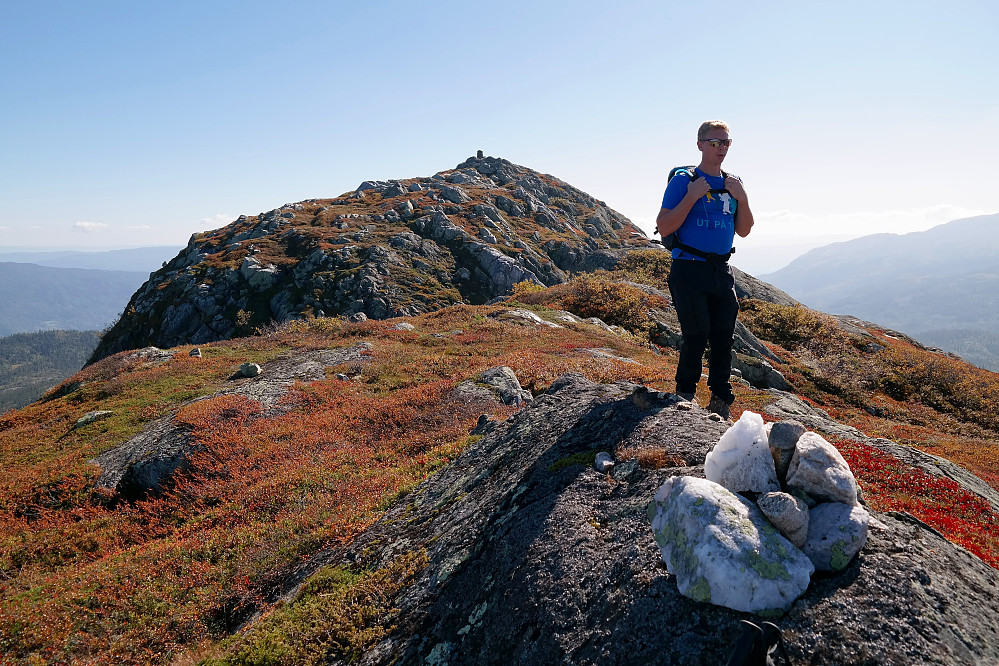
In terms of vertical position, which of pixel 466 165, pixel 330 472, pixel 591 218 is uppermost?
pixel 466 165

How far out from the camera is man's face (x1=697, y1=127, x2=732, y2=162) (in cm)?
678

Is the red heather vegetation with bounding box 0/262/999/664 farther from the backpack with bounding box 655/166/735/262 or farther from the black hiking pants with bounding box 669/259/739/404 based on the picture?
the backpack with bounding box 655/166/735/262

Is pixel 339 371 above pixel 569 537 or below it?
below

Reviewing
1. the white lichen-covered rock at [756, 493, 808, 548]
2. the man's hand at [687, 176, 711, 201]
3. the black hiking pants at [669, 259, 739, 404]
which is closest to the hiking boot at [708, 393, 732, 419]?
the black hiking pants at [669, 259, 739, 404]

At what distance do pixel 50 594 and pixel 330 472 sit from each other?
5535mm

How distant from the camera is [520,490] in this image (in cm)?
645

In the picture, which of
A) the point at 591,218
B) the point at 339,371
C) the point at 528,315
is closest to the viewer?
the point at 339,371

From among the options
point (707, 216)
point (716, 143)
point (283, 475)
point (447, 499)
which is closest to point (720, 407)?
point (707, 216)

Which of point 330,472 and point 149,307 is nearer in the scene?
point 330,472

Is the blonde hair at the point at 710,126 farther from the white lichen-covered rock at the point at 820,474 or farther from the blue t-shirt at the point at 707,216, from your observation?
the white lichen-covered rock at the point at 820,474

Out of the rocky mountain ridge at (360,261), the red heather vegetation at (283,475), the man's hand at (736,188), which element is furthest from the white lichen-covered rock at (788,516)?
the rocky mountain ridge at (360,261)

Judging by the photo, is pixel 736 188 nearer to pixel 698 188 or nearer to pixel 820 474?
pixel 698 188

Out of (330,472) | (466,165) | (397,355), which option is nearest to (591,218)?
(466,165)

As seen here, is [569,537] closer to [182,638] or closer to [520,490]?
[520,490]
